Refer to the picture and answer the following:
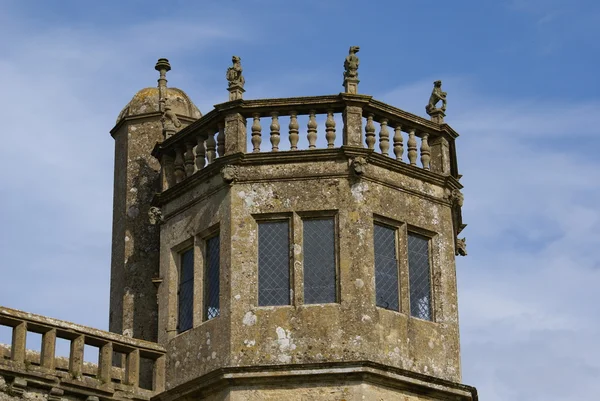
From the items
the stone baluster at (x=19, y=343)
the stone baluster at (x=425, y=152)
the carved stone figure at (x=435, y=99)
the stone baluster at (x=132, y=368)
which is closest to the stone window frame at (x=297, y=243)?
the stone baluster at (x=425, y=152)

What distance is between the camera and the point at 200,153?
22391 millimetres

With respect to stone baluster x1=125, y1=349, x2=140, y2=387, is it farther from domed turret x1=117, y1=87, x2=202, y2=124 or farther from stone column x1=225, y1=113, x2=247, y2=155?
domed turret x1=117, y1=87, x2=202, y2=124

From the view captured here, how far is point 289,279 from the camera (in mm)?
21031

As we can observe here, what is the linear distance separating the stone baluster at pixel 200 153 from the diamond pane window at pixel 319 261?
1.97 meters

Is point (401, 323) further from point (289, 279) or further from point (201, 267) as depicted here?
point (201, 267)

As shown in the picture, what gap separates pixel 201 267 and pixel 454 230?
3874 millimetres

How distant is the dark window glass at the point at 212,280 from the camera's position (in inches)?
841

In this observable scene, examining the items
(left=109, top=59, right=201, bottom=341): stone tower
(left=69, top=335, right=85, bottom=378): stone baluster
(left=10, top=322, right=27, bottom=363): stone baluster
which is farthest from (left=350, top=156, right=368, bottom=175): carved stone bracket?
(left=10, top=322, right=27, bottom=363): stone baluster

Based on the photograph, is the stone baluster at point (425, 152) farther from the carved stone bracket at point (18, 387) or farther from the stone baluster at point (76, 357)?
the carved stone bracket at point (18, 387)

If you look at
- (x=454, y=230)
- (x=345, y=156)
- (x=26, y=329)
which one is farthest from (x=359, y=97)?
(x=26, y=329)

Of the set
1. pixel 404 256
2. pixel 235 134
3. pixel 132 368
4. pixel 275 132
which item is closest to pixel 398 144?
pixel 404 256

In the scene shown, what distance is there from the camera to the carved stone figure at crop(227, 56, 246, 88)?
2208cm

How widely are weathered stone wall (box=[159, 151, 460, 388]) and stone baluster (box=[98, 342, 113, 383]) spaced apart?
97cm

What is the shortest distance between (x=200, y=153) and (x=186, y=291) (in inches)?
79.3
